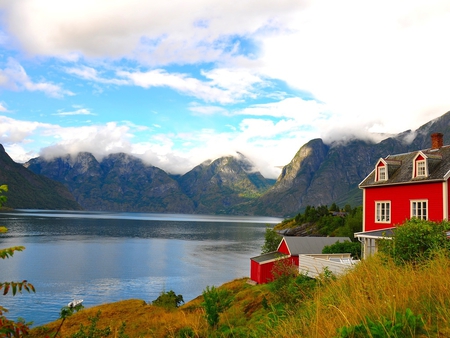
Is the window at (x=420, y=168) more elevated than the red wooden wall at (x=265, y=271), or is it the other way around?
the window at (x=420, y=168)

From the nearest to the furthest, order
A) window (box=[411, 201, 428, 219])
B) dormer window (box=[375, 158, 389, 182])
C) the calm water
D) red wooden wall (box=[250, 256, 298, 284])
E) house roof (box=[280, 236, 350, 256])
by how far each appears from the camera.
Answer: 1. window (box=[411, 201, 428, 219])
2. dormer window (box=[375, 158, 389, 182])
3. house roof (box=[280, 236, 350, 256])
4. red wooden wall (box=[250, 256, 298, 284])
5. the calm water

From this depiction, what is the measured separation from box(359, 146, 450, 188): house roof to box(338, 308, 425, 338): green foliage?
2663 cm

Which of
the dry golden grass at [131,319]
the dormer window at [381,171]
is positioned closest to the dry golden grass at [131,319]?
the dry golden grass at [131,319]

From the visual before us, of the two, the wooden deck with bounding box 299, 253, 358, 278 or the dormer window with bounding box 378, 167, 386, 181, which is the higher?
the dormer window with bounding box 378, 167, 386, 181

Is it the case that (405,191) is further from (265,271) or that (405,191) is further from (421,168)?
(265,271)

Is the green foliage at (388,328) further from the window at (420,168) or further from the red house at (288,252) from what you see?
the red house at (288,252)

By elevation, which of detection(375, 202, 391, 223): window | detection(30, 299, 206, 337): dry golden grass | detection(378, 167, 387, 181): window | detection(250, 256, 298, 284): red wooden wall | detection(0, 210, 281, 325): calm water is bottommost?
detection(0, 210, 281, 325): calm water

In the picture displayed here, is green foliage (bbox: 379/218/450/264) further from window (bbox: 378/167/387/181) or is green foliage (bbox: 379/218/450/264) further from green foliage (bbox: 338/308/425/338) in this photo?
window (bbox: 378/167/387/181)

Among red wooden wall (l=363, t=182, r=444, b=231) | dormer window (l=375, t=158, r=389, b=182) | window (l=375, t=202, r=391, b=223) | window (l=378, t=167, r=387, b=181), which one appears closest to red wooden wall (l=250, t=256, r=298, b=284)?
red wooden wall (l=363, t=182, r=444, b=231)

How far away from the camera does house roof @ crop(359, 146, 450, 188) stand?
29.4m

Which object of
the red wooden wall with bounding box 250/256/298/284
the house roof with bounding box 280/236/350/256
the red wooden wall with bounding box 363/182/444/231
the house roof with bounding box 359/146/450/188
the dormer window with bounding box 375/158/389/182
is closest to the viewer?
the red wooden wall with bounding box 363/182/444/231

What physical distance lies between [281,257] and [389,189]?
1358 centimetres

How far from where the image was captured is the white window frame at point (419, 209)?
97.8 feet

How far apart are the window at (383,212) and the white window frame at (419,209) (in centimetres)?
261
